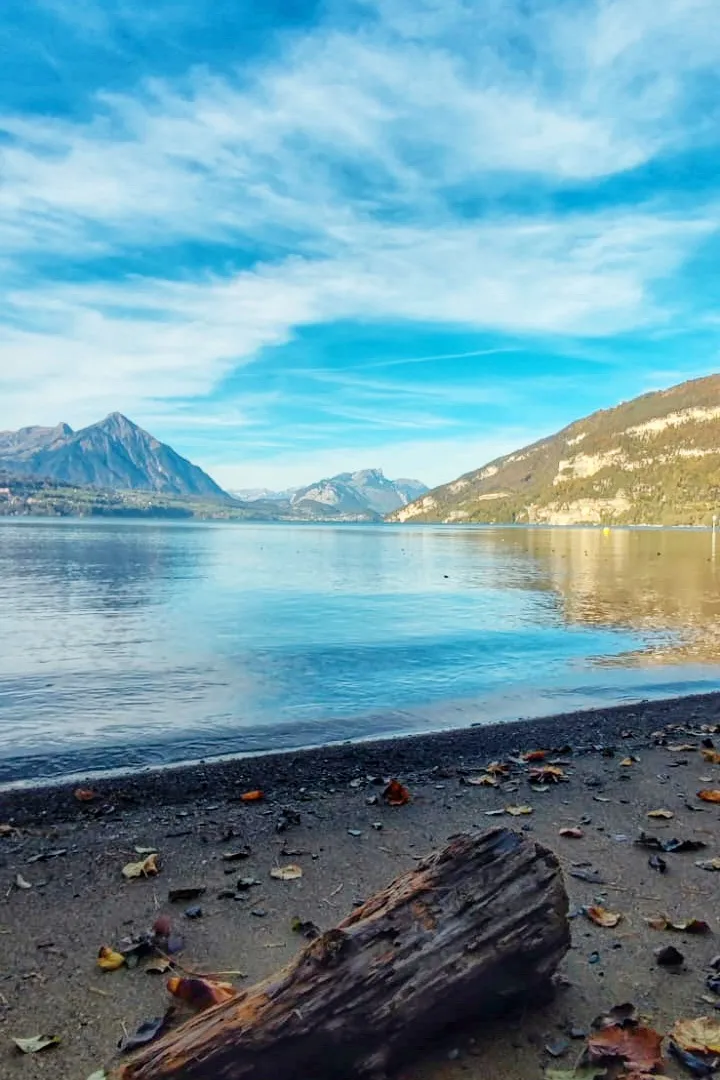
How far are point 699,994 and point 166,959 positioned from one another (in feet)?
13.0

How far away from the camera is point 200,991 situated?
4902mm

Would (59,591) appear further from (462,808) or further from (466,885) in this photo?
(466,885)

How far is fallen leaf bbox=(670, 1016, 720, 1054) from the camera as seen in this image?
4.36 meters

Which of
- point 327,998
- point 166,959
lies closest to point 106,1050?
point 166,959

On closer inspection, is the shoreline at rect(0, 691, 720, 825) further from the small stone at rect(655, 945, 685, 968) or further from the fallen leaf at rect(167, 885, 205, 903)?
the small stone at rect(655, 945, 685, 968)

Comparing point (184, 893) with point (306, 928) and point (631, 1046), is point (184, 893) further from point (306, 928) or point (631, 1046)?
point (631, 1046)

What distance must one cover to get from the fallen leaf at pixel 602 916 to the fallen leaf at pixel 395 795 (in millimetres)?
3580

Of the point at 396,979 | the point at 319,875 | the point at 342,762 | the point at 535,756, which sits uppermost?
the point at 396,979

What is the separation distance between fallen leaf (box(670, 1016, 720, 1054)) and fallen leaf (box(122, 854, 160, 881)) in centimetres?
497

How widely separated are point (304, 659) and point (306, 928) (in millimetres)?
17468

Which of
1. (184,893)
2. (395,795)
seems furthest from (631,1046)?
(395,795)

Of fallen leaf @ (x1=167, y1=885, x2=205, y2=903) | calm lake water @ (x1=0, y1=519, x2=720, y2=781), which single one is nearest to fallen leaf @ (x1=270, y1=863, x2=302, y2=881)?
fallen leaf @ (x1=167, y1=885, x2=205, y2=903)

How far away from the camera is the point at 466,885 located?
4688mm

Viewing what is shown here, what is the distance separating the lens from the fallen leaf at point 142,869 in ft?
23.7
